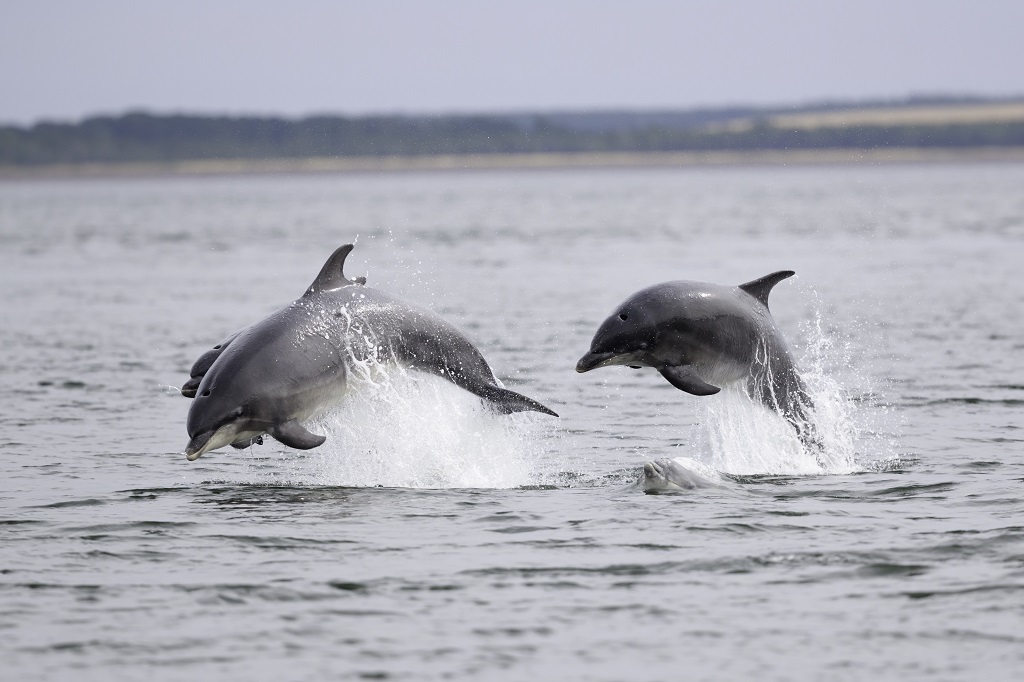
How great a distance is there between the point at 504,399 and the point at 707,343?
1828 mm

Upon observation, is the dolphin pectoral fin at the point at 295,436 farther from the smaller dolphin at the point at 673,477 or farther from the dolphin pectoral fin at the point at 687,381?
the dolphin pectoral fin at the point at 687,381

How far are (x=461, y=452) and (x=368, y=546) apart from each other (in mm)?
3442

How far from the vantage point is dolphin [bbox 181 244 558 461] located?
12.2 m

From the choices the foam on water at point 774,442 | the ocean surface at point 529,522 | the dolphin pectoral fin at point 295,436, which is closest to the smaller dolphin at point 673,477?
the ocean surface at point 529,522

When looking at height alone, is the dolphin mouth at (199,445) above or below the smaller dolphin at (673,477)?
above

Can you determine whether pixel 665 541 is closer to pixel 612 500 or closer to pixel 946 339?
pixel 612 500

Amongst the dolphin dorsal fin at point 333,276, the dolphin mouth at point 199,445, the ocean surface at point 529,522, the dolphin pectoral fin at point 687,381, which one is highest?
the dolphin dorsal fin at point 333,276

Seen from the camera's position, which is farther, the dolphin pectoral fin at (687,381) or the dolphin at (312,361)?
the dolphin pectoral fin at (687,381)

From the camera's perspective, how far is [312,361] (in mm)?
12805

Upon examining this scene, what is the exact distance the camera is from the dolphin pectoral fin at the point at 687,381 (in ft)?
42.8

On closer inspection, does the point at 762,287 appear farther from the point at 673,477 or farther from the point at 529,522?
the point at 529,522

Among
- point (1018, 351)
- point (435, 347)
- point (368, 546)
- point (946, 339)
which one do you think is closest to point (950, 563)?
point (368, 546)

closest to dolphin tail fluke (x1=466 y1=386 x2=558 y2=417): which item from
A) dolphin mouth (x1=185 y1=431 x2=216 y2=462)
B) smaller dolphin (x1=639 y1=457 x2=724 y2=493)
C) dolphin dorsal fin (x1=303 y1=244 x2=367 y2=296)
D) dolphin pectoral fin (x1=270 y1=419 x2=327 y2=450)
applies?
smaller dolphin (x1=639 y1=457 x2=724 y2=493)

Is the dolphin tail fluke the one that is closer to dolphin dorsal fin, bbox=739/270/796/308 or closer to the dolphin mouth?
dolphin dorsal fin, bbox=739/270/796/308
